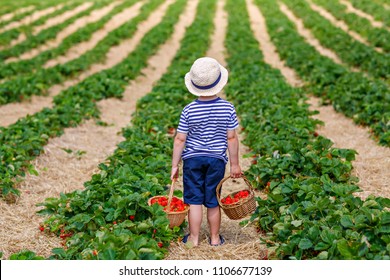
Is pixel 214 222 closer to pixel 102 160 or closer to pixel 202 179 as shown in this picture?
pixel 202 179

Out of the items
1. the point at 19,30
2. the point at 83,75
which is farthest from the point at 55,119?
the point at 19,30

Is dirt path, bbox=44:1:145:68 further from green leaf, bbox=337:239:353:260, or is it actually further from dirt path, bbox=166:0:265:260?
green leaf, bbox=337:239:353:260

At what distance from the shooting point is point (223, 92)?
45.0 feet

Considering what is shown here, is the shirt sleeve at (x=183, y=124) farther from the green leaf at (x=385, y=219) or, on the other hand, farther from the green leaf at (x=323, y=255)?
the green leaf at (x=385, y=219)

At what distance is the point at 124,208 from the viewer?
5.28m

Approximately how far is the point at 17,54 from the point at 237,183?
13781mm

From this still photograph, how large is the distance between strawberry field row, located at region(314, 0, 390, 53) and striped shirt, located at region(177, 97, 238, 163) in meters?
14.7

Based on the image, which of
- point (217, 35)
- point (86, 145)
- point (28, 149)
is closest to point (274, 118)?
point (86, 145)

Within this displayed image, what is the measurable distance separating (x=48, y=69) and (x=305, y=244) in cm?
1242

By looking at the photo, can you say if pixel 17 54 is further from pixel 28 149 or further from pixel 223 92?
pixel 28 149

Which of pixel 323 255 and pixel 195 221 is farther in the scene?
pixel 195 221

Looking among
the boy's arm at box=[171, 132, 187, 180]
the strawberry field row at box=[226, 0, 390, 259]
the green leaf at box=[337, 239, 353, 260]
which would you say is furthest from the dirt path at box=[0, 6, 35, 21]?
the green leaf at box=[337, 239, 353, 260]

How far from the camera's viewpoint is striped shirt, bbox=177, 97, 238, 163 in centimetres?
509

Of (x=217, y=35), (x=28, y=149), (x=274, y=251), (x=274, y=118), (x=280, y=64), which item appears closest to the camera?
(x=274, y=251)
